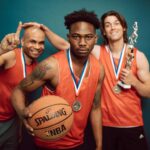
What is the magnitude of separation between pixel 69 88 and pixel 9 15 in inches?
45.5

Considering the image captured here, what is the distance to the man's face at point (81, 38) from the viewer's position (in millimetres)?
1865

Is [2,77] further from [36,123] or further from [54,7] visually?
[54,7]

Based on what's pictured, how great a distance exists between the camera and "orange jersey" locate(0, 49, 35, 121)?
2178 mm

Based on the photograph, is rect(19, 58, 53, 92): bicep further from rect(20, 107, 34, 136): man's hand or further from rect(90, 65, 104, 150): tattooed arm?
rect(90, 65, 104, 150): tattooed arm

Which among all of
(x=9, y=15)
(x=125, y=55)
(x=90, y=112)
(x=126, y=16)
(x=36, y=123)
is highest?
(x=9, y=15)

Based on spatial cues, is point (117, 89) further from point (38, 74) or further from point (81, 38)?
point (38, 74)

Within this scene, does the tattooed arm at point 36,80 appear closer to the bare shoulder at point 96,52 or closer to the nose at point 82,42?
the nose at point 82,42

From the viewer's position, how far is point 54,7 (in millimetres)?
2688

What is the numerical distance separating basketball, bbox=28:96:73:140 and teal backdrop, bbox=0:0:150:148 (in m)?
1.07

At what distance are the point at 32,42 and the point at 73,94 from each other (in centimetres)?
56

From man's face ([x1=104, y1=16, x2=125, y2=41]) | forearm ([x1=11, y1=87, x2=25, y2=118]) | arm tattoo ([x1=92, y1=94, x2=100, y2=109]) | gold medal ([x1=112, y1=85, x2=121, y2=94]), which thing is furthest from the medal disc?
forearm ([x1=11, y1=87, x2=25, y2=118])

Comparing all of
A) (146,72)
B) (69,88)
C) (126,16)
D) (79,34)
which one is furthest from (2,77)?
(126,16)

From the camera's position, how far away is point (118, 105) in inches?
89.1

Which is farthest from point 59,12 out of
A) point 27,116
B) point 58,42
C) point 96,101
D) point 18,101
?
point 27,116
